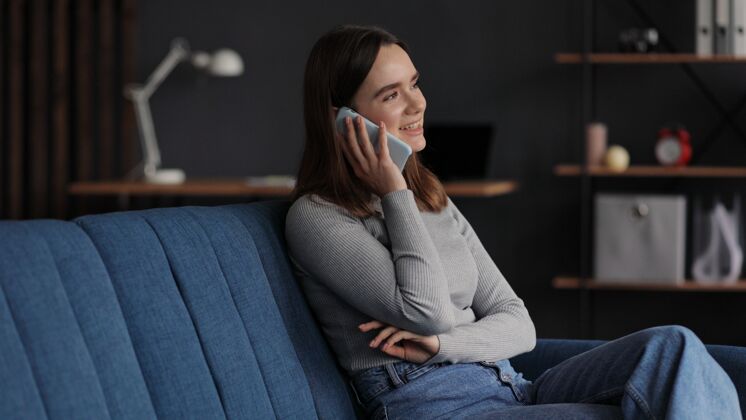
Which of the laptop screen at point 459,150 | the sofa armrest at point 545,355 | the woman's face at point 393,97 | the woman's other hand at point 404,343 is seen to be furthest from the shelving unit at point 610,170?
the woman's other hand at point 404,343

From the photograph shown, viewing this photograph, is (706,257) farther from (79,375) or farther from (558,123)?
(79,375)

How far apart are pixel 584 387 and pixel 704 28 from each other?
286 centimetres

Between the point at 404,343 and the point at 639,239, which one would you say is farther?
the point at 639,239

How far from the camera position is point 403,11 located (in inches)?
195

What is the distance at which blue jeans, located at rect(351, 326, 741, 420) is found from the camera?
1.67 m

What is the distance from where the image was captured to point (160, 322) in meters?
1.52

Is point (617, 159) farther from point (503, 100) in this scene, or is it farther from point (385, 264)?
point (385, 264)

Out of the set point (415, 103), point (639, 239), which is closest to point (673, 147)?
point (639, 239)

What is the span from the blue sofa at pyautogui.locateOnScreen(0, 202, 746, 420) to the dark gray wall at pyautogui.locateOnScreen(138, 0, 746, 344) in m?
2.81

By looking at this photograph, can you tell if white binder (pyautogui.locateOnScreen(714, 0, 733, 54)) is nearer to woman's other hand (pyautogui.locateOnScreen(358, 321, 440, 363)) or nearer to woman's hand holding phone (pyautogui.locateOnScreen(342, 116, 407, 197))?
woman's hand holding phone (pyautogui.locateOnScreen(342, 116, 407, 197))

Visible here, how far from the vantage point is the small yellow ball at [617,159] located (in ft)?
14.5

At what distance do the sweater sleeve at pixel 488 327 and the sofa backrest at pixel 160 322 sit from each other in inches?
9.3

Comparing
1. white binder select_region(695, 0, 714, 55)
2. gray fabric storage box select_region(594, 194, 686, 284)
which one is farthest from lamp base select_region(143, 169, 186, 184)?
white binder select_region(695, 0, 714, 55)

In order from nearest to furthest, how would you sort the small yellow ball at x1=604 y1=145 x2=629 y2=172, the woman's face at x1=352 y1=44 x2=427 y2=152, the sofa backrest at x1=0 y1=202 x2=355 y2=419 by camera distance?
the sofa backrest at x1=0 y1=202 x2=355 y2=419 → the woman's face at x1=352 y1=44 x2=427 y2=152 → the small yellow ball at x1=604 y1=145 x2=629 y2=172
